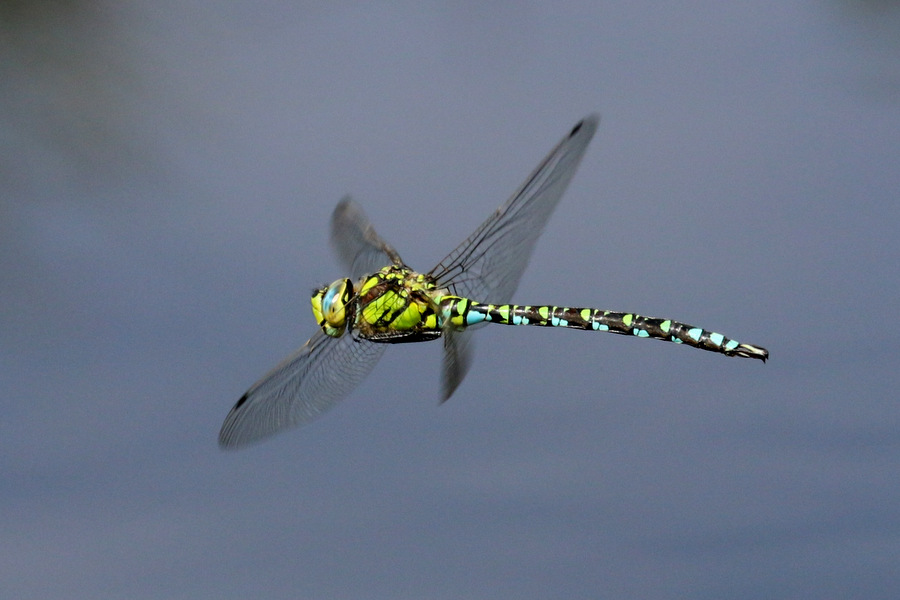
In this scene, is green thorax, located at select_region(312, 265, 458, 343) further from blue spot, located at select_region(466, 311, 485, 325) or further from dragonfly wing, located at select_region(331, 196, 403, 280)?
dragonfly wing, located at select_region(331, 196, 403, 280)

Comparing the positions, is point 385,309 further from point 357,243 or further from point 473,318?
point 357,243

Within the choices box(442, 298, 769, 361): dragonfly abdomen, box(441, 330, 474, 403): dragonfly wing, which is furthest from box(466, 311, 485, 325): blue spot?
box(441, 330, 474, 403): dragonfly wing

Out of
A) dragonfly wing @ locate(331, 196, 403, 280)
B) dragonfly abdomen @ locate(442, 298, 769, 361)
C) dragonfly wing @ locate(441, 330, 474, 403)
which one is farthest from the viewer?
dragonfly wing @ locate(331, 196, 403, 280)

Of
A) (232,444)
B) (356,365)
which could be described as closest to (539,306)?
(356,365)

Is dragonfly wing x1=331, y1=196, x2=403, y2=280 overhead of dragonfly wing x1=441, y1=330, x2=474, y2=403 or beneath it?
overhead

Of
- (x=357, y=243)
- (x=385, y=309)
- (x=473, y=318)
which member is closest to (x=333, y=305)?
(x=385, y=309)

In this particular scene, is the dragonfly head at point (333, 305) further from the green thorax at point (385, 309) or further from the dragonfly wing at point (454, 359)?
the dragonfly wing at point (454, 359)

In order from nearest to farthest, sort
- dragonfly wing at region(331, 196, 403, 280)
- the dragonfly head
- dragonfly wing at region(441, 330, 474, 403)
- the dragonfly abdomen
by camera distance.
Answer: dragonfly wing at region(441, 330, 474, 403)
the dragonfly abdomen
the dragonfly head
dragonfly wing at region(331, 196, 403, 280)
